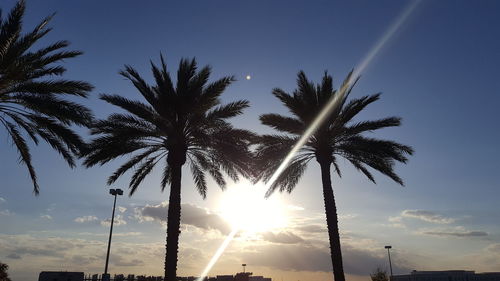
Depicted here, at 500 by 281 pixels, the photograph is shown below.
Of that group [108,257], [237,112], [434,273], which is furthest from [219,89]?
[434,273]

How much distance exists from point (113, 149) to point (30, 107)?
4.08m

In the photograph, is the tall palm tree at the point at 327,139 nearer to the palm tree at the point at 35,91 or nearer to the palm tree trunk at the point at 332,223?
the palm tree trunk at the point at 332,223

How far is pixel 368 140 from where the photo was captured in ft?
62.9

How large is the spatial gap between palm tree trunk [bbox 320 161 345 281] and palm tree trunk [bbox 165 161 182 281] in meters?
6.98

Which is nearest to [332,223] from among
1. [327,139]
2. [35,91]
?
[327,139]

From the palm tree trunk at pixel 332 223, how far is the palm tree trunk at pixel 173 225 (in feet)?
22.9

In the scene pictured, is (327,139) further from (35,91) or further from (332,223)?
(35,91)

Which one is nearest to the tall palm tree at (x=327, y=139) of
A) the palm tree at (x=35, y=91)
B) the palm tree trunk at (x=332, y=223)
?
the palm tree trunk at (x=332, y=223)

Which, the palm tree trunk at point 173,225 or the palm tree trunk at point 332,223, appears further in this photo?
the palm tree trunk at point 332,223

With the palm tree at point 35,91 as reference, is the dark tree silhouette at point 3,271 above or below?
below

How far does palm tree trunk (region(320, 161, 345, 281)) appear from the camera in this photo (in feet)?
57.6

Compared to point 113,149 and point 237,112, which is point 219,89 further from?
point 113,149

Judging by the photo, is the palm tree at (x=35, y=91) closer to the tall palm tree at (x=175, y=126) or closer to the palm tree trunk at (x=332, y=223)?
the tall palm tree at (x=175, y=126)

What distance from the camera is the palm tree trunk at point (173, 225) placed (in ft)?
53.4
